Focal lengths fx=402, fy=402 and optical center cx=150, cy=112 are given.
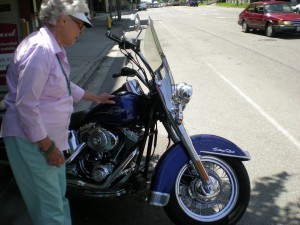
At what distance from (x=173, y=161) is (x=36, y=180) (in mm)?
1088

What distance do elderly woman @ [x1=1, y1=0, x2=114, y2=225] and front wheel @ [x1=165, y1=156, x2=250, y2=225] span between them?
0.99 meters

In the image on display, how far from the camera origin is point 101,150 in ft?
10.5

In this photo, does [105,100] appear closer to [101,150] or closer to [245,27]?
[101,150]

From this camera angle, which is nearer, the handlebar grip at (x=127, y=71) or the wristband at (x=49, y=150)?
the wristband at (x=49, y=150)

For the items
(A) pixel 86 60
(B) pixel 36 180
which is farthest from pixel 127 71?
(A) pixel 86 60

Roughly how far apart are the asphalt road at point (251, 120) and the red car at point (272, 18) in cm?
281

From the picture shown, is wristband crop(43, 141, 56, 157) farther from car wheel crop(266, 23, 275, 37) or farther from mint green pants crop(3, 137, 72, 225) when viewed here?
car wheel crop(266, 23, 275, 37)

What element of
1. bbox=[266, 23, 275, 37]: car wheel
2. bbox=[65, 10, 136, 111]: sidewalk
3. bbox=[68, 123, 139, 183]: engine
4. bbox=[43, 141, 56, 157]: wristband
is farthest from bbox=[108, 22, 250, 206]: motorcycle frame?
bbox=[266, 23, 275, 37]: car wheel

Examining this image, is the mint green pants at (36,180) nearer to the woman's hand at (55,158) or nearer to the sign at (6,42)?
the woman's hand at (55,158)

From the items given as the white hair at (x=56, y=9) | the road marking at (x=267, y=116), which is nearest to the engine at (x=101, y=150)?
the white hair at (x=56, y=9)

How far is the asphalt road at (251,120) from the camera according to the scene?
361 cm

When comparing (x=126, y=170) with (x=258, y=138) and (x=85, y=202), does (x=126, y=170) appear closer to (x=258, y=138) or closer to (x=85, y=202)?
(x=85, y=202)

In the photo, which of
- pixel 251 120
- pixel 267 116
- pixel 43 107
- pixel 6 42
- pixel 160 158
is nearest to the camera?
pixel 43 107

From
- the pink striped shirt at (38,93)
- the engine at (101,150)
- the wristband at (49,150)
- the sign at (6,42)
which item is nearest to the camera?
the pink striped shirt at (38,93)
